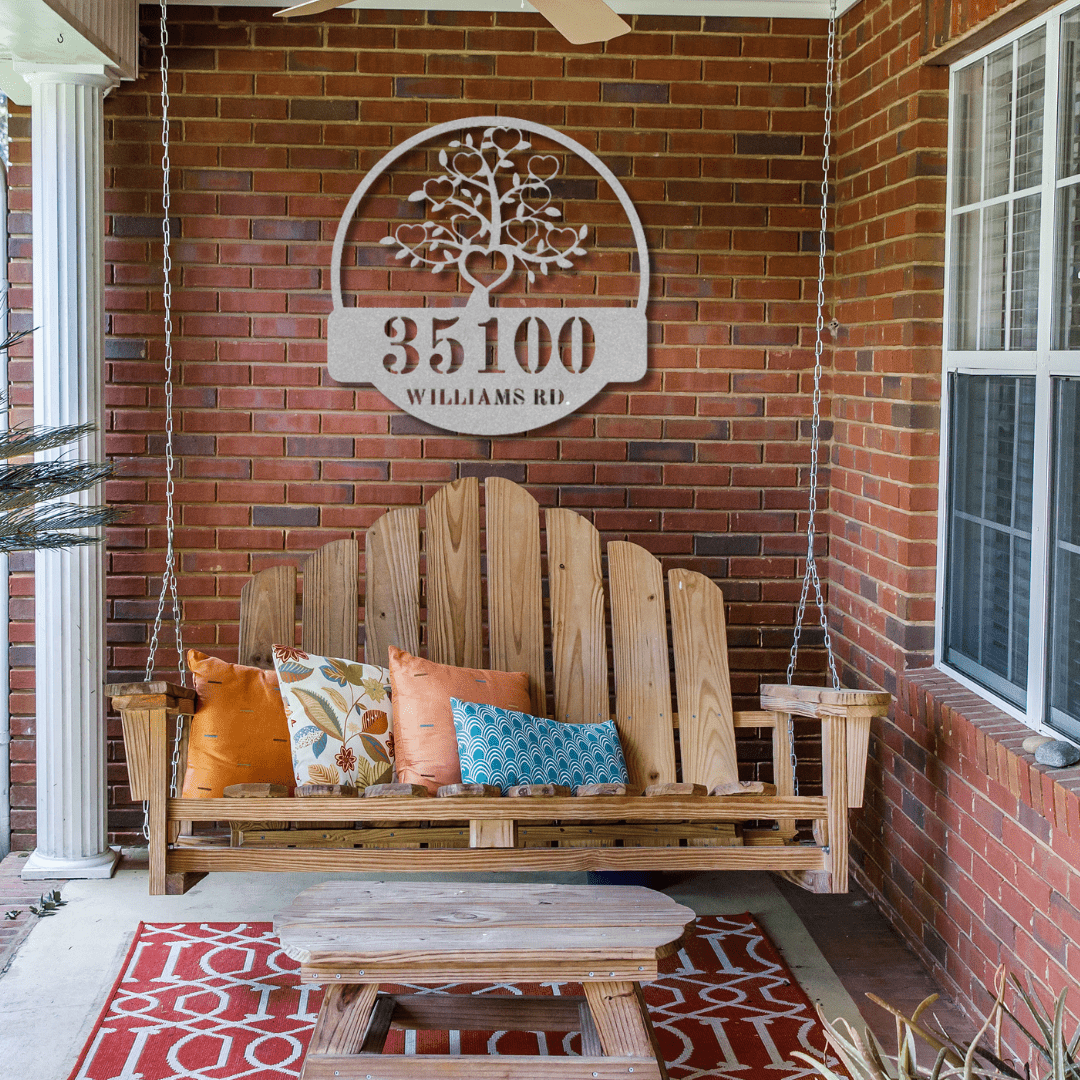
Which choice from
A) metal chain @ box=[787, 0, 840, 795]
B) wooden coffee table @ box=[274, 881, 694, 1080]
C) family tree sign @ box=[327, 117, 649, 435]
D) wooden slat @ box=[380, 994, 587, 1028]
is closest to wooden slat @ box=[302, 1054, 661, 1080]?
wooden coffee table @ box=[274, 881, 694, 1080]

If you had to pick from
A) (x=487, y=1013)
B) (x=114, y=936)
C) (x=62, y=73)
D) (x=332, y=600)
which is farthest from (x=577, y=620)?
(x=62, y=73)

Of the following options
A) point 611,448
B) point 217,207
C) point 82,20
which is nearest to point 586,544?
point 611,448

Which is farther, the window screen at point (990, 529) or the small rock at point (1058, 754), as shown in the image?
the window screen at point (990, 529)

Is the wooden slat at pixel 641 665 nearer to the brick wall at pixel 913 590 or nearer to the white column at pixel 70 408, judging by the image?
the brick wall at pixel 913 590

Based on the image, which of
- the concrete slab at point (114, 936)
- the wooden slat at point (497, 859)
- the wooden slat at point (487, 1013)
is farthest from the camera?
the wooden slat at point (497, 859)

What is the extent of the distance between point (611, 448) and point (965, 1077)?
8.95 ft

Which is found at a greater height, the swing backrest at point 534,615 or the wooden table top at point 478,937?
the swing backrest at point 534,615

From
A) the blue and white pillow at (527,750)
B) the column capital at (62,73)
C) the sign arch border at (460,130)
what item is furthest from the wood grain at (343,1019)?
the column capital at (62,73)

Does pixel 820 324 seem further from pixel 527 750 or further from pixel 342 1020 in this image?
pixel 342 1020

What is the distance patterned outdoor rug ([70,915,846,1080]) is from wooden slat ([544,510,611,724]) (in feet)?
2.31

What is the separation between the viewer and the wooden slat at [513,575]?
3.50 m

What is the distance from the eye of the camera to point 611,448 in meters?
3.97

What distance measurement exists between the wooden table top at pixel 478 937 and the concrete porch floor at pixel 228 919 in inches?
27.7

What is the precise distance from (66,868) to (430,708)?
1288mm
